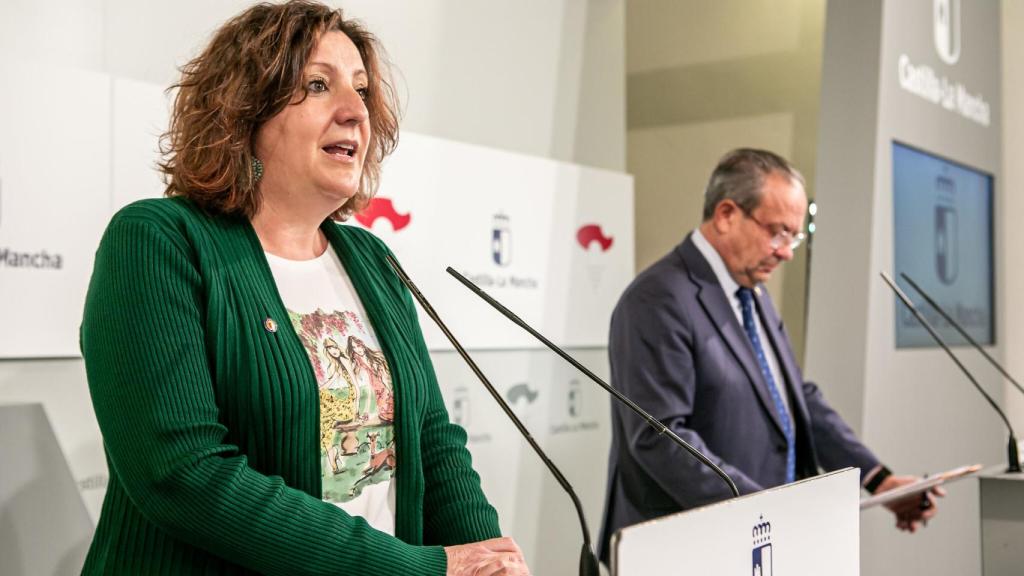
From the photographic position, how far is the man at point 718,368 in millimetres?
2436

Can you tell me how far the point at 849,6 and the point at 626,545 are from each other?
11.2 feet

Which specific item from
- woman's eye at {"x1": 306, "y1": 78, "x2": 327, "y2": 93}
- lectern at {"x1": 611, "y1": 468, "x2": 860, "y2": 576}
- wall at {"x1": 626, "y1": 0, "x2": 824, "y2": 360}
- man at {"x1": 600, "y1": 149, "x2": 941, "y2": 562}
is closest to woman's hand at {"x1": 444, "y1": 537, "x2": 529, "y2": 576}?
lectern at {"x1": 611, "y1": 468, "x2": 860, "y2": 576}

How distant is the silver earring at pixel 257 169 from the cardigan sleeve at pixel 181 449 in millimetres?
223

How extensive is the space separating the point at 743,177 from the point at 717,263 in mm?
227

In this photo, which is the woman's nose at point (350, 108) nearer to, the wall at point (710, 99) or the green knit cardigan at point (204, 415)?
the green knit cardigan at point (204, 415)

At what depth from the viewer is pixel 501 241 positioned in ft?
11.4

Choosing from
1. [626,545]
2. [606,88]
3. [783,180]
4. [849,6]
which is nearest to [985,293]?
[849,6]

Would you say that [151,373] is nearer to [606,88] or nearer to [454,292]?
[454,292]

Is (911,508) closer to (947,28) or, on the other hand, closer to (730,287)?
(730,287)

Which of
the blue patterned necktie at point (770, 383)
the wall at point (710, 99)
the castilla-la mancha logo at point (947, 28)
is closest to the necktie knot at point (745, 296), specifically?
the blue patterned necktie at point (770, 383)

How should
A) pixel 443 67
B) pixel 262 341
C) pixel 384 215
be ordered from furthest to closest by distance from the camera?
pixel 443 67, pixel 384 215, pixel 262 341

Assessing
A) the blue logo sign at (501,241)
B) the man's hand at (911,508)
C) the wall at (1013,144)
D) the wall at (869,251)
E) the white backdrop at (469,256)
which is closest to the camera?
the white backdrop at (469,256)

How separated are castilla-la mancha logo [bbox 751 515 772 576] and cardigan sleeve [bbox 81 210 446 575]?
1.21 ft

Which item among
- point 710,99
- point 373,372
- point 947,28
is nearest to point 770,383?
point 373,372
